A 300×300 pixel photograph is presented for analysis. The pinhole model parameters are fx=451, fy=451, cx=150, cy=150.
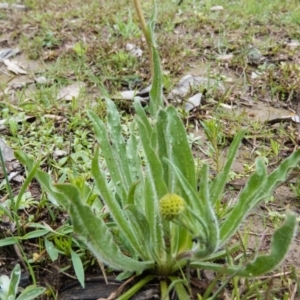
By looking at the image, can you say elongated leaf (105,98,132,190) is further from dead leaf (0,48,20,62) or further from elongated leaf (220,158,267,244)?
dead leaf (0,48,20,62)

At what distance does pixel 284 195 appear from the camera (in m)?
1.62

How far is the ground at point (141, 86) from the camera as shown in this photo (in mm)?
1466

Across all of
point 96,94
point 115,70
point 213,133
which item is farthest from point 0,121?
point 213,133

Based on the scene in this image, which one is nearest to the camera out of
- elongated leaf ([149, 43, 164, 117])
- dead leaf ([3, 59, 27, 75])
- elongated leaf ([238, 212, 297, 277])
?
elongated leaf ([238, 212, 297, 277])

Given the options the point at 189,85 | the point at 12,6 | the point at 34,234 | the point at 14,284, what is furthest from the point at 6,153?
the point at 12,6

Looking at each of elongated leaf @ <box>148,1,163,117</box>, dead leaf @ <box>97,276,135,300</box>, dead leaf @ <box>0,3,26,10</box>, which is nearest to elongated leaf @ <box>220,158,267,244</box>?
dead leaf @ <box>97,276,135,300</box>

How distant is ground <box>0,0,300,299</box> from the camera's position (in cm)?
147

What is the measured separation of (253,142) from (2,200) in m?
1.05

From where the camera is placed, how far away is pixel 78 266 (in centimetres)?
122

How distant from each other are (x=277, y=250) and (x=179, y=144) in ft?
1.22

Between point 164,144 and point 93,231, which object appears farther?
point 164,144

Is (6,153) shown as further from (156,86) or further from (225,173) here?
(225,173)

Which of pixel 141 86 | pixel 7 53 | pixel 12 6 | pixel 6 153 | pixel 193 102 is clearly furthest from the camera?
pixel 12 6

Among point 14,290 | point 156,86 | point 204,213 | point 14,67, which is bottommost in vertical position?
point 14,67
